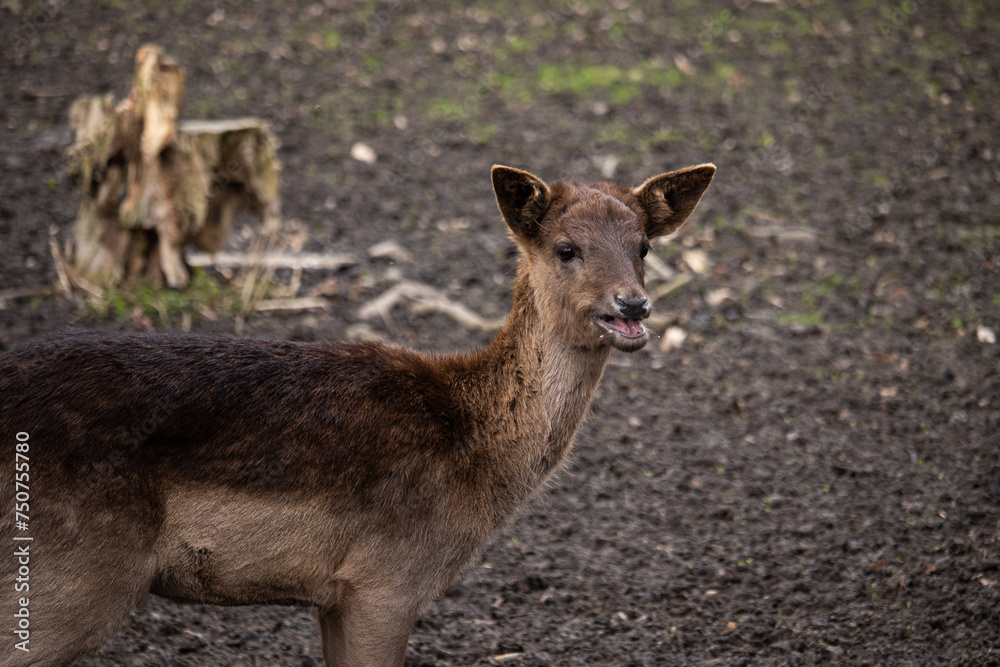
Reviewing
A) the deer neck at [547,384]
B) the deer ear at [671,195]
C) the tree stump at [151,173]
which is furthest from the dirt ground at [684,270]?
the deer ear at [671,195]

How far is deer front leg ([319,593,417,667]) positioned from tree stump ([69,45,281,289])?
397 centimetres

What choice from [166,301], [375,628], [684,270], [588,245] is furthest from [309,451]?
[684,270]

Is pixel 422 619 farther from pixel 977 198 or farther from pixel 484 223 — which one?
pixel 977 198

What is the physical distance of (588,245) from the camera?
4441mm

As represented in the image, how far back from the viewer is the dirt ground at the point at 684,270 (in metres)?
5.23

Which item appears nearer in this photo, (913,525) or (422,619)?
(422,619)

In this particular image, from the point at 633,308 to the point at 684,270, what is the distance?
4546mm

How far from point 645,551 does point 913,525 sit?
1668 millimetres

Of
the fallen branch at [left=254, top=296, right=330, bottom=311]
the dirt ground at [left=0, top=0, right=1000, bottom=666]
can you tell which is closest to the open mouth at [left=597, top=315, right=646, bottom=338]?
the dirt ground at [left=0, top=0, right=1000, bottom=666]

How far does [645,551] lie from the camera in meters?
5.76

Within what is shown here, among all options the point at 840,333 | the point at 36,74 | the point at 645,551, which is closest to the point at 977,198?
the point at 840,333

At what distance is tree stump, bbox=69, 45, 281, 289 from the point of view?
6.90 meters

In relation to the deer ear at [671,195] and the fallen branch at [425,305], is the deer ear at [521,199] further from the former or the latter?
the fallen branch at [425,305]

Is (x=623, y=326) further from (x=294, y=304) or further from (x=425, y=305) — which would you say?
(x=294, y=304)
